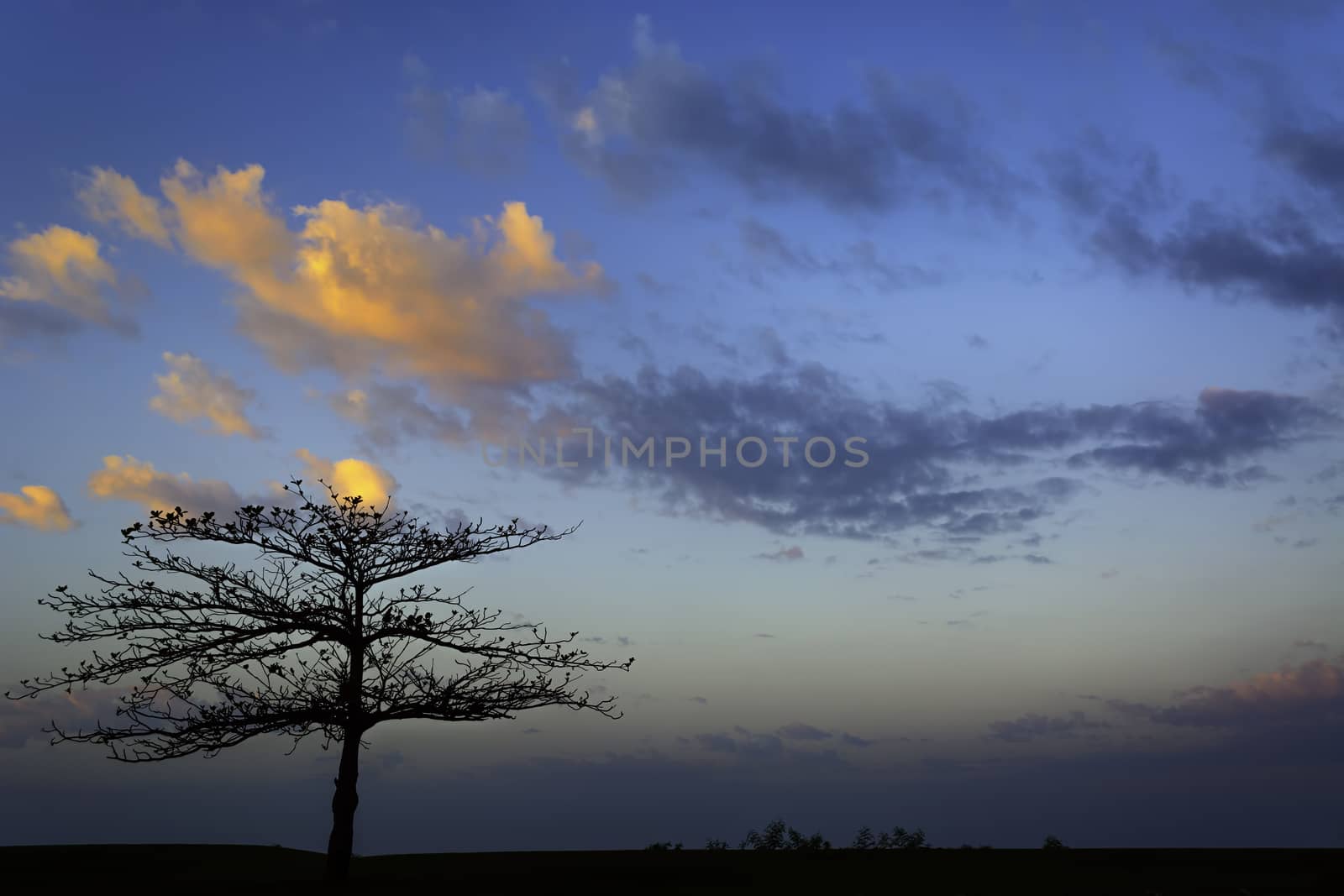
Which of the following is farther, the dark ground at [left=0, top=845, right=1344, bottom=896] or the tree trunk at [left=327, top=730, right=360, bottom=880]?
the tree trunk at [left=327, top=730, right=360, bottom=880]

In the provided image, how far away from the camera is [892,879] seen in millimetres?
21719

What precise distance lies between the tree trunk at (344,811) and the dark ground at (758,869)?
1.21m

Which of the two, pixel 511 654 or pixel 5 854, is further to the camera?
pixel 5 854

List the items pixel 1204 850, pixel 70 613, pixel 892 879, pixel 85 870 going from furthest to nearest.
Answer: pixel 1204 850, pixel 85 870, pixel 70 613, pixel 892 879

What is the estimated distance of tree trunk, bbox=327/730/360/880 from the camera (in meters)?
22.7

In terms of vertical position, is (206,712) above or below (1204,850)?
above

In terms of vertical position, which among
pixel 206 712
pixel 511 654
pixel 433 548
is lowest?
pixel 206 712

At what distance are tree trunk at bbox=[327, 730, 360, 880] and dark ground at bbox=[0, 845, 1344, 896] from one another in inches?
47.8

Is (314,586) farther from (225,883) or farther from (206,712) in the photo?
(225,883)

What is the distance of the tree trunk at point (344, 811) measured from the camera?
22656 mm

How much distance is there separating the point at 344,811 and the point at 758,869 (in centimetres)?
938

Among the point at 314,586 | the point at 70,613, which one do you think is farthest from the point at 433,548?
the point at 70,613

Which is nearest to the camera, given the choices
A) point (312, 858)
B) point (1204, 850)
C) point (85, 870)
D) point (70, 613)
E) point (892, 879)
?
Result: point (892, 879)

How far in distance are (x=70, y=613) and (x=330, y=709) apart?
6.05 m
